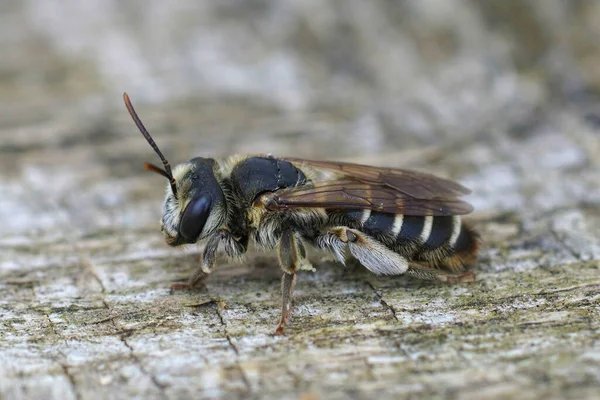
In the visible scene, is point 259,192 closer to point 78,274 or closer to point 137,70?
point 78,274

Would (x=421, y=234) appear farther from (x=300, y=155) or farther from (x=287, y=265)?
(x=300, y=155)

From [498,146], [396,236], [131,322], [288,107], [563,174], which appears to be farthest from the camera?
[288,107]

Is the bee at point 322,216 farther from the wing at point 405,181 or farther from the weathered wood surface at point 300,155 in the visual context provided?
the weathered wood surface at point 300,155

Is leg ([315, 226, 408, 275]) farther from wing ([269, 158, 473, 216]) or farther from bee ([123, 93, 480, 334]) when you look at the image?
wing ([269, 158, 473, 216])

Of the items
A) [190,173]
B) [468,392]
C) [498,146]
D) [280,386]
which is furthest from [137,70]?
[468,392]

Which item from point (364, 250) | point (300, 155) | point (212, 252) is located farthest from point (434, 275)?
point (300, 155)

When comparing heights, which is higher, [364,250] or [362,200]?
[362,200]
